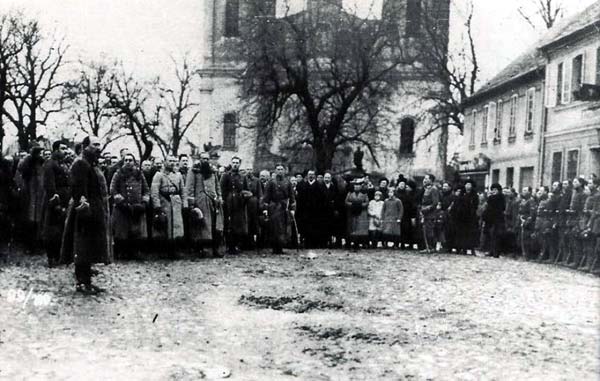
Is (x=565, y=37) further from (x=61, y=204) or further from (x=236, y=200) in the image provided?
(x=61, y=204)

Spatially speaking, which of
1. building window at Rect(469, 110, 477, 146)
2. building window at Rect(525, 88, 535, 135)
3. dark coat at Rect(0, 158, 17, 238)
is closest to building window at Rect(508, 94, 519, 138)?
building window at Rect(525, 88, 535, 135)

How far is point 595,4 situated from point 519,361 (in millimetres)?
21951

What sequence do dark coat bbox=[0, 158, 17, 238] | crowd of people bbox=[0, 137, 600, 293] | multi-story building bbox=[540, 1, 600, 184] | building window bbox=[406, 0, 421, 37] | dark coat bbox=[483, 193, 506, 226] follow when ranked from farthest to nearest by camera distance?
building window bbox=[406, 0, 421, 37] → multi-story building bbox=[540, 1, 600, 184] → dark coat bbox=[483, 193, 506, 226] → dark coat bbox=[0, 158, 17, 238] → crowd of people bbox=[0, 137, 600, 293]

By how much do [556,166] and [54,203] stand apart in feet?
61.9

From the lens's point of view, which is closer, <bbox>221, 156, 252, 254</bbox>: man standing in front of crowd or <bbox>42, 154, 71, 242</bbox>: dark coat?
<bbox>42, 154, 71, 242</bbox>: dark coat

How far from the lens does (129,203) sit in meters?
13.1

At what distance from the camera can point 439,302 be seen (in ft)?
32.1

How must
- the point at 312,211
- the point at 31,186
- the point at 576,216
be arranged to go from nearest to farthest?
→ the point at 31,186 → the point at 576,216 → the point at 312,211

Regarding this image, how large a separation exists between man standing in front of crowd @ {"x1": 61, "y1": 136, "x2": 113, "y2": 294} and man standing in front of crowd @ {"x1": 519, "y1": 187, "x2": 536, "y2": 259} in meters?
11.0

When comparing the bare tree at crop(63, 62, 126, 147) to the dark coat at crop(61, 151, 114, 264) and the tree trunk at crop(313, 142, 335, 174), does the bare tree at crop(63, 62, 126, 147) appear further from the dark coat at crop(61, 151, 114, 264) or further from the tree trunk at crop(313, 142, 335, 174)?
the dark coat at crop(61, 151, 114, 264)

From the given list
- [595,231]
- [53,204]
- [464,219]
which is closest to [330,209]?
[464,219]

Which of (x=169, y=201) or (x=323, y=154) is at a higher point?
(x=323, y=154)

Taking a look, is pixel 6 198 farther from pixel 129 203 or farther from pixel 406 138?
pixel 406 138

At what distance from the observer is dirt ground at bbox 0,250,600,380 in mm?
6215
